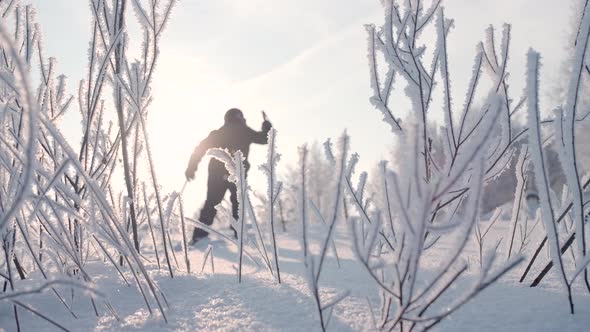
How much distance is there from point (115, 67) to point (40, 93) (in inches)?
10.1

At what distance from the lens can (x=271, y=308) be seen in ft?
3.91

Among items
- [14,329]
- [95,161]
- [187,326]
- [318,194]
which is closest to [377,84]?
[187,326]

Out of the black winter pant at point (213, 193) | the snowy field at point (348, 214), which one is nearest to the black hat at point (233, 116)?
the black winter pant at point (213, 193)

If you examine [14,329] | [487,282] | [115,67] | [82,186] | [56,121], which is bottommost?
[14,329]

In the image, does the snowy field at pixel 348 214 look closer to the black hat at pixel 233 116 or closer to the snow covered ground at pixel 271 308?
the snow covered ground at pixel 271 308

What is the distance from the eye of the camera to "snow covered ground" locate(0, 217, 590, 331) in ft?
3.33

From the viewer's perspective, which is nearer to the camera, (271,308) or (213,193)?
(271,308)

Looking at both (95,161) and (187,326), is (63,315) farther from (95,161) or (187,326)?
(95,161)

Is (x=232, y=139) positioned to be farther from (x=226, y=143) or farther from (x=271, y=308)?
(x=271, y=308)

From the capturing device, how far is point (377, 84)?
1.38 metres

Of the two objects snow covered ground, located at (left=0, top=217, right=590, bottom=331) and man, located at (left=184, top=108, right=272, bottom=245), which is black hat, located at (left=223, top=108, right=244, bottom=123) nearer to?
man, located at (left=184, top=108, right=272, bottom=245)

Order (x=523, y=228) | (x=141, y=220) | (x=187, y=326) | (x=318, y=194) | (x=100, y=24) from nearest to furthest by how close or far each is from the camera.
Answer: (x=187, y=326)
(x=100, y=24)
(x=523, y=228)
(x=141, y=220)
(x=318, y=194)

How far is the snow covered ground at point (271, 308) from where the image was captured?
1.01m

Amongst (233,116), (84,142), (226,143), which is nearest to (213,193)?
(226,143)
